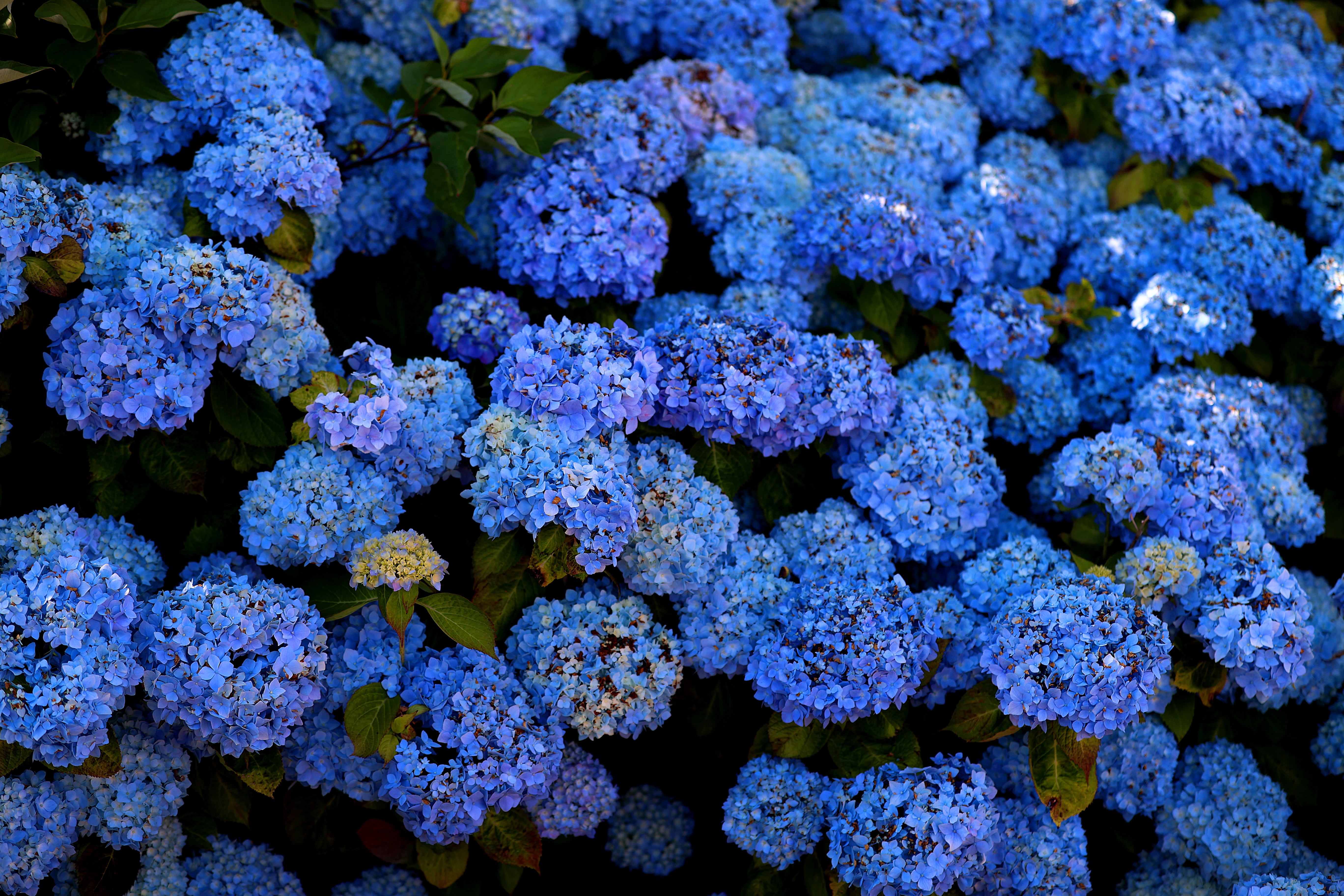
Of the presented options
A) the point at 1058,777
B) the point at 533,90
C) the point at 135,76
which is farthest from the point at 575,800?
the point at 135,76

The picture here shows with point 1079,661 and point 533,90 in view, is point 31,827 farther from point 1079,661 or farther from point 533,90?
point 1079,661

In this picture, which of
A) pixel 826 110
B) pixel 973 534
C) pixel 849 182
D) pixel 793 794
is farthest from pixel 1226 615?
pixel 826 110

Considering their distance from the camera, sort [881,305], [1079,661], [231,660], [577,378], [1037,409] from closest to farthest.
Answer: [231,660] < [1079,661] < [577,378] < [881,305] < [1037,409]

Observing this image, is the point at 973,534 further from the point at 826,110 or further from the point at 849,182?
the point at 826,110

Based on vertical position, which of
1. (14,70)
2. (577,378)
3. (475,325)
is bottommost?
(475,325)

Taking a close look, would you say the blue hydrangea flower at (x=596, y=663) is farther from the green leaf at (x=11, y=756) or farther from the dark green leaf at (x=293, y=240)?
the dark green leaf at (x=293, y=240)

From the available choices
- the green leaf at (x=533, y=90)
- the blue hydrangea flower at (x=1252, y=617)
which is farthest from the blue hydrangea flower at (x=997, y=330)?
the green leaf at (x=533, y=90)

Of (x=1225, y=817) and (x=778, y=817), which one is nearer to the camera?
(x=778, y=817)
